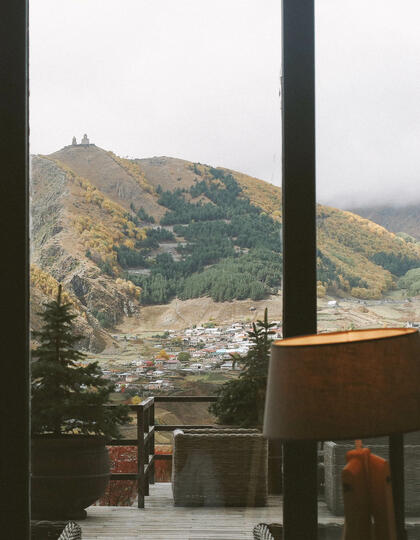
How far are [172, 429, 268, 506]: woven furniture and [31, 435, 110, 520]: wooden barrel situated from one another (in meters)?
0.30

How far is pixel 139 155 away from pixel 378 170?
1007 millimetres

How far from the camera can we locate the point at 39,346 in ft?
8.45

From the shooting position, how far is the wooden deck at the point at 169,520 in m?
2.53

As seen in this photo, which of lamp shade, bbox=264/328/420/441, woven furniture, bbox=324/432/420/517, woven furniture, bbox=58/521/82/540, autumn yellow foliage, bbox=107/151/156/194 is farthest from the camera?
autumn yellow foliage, bbox=107/151/156/194

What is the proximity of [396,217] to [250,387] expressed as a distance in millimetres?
942

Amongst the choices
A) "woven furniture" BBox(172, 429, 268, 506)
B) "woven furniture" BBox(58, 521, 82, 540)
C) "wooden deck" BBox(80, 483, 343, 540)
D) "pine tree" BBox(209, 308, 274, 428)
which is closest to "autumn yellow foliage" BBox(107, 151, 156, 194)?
"pine tree" BBox(209, 308, 274, 428)

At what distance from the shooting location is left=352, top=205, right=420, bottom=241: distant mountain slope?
2.72 m

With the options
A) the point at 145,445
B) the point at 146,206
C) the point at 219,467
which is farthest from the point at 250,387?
the point at 146,206

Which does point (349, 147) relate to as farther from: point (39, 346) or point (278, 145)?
point (39, 346)

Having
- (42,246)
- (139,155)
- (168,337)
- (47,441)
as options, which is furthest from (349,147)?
(47,441)

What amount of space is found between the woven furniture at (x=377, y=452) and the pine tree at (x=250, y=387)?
0.32 m

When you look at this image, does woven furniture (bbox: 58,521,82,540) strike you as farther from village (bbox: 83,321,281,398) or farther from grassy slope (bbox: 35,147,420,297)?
grassy slope (bbox: 35,147,420,297)

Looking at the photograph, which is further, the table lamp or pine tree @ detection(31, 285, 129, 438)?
pine tree @ detection(31, 285, 129, 438)

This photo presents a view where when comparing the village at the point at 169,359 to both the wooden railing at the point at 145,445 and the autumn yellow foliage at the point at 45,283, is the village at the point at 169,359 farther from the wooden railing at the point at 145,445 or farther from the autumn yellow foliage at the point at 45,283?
the autumn yellow foliage at the point at 45,283
